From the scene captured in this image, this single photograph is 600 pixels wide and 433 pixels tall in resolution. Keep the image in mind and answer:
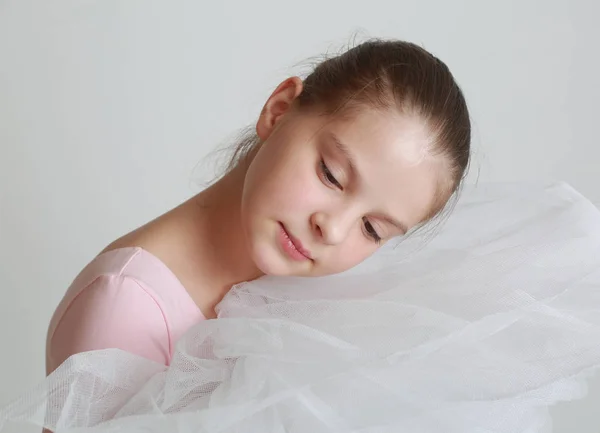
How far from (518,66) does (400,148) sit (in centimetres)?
74

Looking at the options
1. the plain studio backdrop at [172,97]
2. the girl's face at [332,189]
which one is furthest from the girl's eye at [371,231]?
the plain studio backdrop at [172,97]

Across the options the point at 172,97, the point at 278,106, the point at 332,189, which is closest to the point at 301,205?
the point at 332,189

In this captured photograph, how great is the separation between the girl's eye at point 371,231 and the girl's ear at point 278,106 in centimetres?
12

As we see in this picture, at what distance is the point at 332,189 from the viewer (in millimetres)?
746

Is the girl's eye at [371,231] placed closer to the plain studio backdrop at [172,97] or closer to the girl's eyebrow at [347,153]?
the girl's eyebrow at [347,153]

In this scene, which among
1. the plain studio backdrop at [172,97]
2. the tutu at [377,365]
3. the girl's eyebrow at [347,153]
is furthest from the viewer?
the plain studio backdrop at [172,97]

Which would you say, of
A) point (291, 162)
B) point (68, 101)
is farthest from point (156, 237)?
point (68, 101)

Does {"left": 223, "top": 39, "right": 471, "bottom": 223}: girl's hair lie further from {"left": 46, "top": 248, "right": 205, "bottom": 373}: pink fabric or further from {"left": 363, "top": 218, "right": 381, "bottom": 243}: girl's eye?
{"left": 46, "top": 248, "right": 205, "bottom": 373}: pink fabric

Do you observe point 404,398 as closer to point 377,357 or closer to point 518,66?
point 377,357

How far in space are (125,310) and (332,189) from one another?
0.20 m

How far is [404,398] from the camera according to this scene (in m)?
0.63

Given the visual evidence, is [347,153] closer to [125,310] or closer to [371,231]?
[371,231]

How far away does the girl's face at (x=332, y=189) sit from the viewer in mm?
743

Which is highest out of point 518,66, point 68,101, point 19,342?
point 68,101
